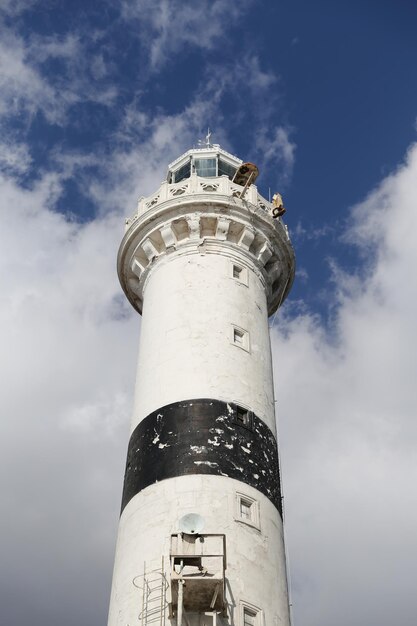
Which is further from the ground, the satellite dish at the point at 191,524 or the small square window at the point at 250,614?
the satellite dish at the point at 191,524

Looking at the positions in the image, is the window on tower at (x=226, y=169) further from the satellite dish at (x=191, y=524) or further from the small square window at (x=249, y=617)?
the small square window at (x=249, y=617)

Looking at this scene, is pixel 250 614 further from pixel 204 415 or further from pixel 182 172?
pixel 182 172

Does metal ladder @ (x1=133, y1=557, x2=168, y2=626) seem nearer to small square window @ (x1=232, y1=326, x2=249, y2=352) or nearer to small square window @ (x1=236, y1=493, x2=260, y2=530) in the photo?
small square window @ (x1=236, y1=493, x2=260, y2=530)

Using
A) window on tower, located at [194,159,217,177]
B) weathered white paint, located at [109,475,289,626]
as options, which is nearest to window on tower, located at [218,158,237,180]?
window on tower, located at [194,159,217,177]

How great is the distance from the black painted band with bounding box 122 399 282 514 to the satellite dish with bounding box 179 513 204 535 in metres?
1.93

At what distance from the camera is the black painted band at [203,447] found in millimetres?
24328

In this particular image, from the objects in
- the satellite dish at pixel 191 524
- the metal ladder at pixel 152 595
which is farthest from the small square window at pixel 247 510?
the metal ladder at pixel 152 595

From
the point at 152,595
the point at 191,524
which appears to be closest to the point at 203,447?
the point at 191,524

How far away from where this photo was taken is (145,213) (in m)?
32.9

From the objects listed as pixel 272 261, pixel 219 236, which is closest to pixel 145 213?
pixel 219 236

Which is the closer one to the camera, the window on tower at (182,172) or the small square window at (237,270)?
the small square window at (237,270)

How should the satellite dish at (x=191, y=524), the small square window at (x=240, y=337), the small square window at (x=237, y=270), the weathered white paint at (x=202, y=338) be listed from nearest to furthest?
1. the satellite dish at (x=191, y=524)
2. the weathered white paint at (x=202, y=338)
3. the small square window at (x=240, y=337)
4. the small square window at (x=237, y=270)

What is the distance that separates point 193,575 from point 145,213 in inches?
644

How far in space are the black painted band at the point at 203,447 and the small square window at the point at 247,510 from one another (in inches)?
22.9
